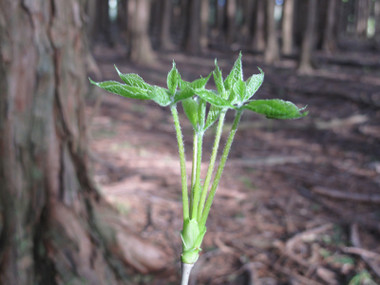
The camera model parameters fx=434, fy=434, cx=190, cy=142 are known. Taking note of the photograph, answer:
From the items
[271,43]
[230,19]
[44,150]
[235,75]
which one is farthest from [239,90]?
[230,19]

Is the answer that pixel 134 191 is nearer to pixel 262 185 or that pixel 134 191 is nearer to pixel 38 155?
pixel 262 185

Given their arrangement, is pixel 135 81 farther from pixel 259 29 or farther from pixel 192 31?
pixel 259 29

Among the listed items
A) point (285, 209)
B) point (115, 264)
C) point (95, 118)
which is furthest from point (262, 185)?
point (95, 118)

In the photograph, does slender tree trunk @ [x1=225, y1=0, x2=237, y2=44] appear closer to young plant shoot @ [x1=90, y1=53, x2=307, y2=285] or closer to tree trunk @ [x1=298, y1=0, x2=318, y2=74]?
tree trunk @ [x1=298, y1=0, x2=318, y2=74]

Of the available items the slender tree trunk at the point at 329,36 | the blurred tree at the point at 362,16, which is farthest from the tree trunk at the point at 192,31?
the blurred tree at the point at 362,16

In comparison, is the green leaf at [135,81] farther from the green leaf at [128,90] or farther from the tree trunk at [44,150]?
the tree trunk at [44,150]
